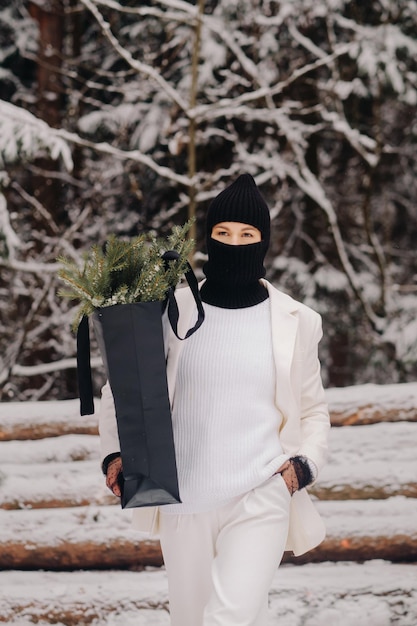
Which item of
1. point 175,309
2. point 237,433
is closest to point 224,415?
point 237,433

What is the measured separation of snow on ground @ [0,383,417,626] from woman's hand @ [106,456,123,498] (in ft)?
5.62

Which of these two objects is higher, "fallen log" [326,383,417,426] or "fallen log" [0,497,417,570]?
"fallen log" [326,383,417,426]

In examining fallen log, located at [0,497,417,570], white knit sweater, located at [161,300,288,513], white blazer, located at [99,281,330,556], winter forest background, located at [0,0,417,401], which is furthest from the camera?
winter forest background, located at [0,0,417,401]

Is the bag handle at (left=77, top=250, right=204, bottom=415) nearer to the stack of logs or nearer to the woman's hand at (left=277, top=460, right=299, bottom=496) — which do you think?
the woman's hand at (left=277, top=460, right=299, bottom=496)

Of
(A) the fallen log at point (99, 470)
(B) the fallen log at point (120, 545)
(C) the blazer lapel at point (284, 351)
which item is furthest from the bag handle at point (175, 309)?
(A) the fallen log at point (99, 470)

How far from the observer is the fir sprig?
262cm

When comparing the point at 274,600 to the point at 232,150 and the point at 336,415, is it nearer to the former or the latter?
the point at 336,415

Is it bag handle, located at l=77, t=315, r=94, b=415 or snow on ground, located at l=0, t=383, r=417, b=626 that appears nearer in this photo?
bag handle, located at l=77, t=315, r=94, b=415

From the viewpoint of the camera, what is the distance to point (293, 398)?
2.80 m

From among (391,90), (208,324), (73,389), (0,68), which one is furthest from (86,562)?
(0,68)

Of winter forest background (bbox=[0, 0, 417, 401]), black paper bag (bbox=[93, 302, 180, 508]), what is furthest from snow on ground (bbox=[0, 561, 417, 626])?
winter forest background (bbox=[0, 0, 417, 401])

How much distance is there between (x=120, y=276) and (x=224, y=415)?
0.56 m

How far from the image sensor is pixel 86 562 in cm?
469

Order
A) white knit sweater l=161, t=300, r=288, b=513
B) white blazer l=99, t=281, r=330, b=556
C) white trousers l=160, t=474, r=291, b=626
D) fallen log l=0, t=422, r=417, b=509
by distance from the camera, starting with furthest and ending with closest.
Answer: fallen log l=0, t=422, r=417, b=509
white blazer l=99, t=281, r=330, b=556
white knit sweater l=161, t=300, r=288, b=513
white trousers l=160, t=474, r=291, b=626
